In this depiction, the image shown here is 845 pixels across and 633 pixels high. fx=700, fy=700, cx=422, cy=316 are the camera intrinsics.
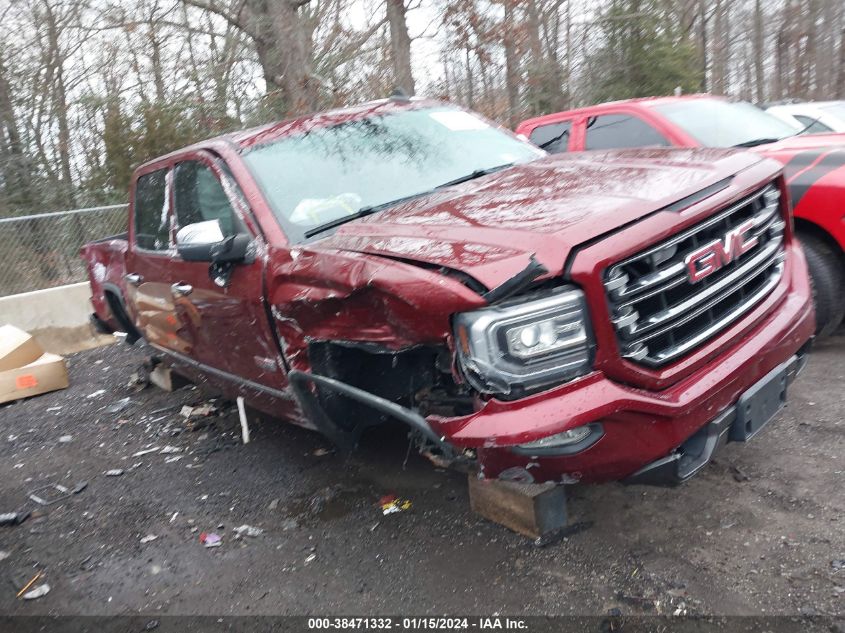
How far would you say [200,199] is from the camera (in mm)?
4004

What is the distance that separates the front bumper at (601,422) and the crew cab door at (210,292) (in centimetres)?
134

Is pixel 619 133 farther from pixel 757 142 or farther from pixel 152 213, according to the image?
pixel 152 213

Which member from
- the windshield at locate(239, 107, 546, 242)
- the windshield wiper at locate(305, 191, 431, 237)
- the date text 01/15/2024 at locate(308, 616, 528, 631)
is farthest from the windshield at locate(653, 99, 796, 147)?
the date text 01/15/2024 at locate(308, 616, 528, 631)

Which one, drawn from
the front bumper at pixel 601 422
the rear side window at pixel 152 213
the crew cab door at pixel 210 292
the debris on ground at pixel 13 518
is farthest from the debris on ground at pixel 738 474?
the debris on ground at pixel 13 518

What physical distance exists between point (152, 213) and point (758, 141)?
4516 millimetres

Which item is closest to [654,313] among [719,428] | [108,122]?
[719,428]

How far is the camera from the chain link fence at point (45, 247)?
28.0ft

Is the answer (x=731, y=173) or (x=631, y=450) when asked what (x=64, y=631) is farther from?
(x=731, y=173)

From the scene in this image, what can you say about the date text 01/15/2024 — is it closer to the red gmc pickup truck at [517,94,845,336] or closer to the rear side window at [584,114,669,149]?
the red gmc pickup truck at [517,94,845,336]

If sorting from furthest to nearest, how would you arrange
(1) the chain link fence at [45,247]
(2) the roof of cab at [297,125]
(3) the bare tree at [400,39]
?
(3) the bare tree at [400,39] → (1) the chain link fence at [45,247] → (2) the roof of cab at [297,125]

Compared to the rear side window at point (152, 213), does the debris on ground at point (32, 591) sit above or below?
below

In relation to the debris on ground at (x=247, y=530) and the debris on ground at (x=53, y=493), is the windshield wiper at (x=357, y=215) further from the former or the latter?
the debris on ground at (x=53, y=493)

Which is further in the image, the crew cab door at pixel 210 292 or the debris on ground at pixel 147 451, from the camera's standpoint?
the debris on ground at pixel 147 451

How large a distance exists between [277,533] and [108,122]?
1285 cm
